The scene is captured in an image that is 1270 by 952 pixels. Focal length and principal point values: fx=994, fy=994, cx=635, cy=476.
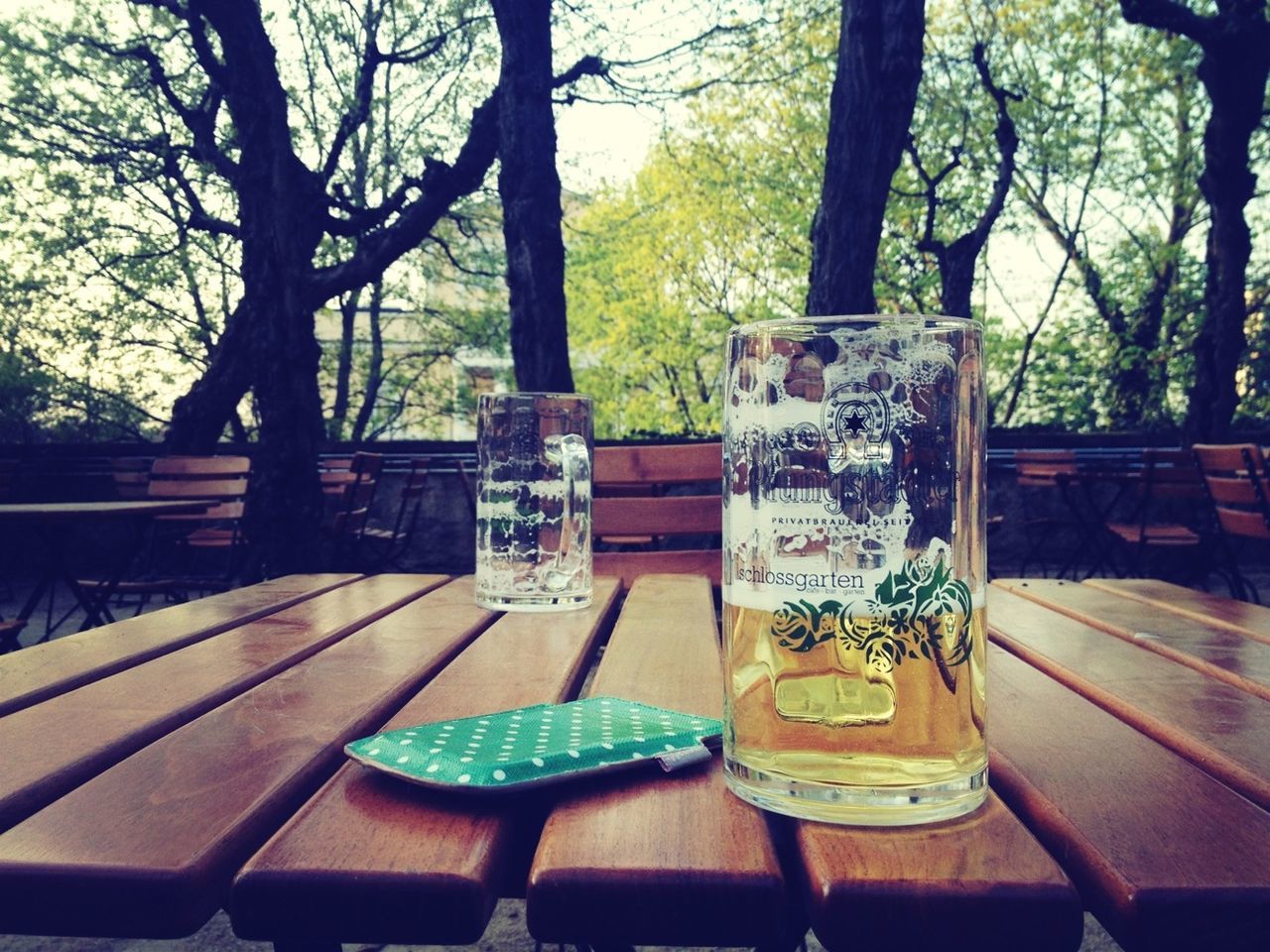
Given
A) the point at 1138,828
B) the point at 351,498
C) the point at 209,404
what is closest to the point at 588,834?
the point at 1138,828

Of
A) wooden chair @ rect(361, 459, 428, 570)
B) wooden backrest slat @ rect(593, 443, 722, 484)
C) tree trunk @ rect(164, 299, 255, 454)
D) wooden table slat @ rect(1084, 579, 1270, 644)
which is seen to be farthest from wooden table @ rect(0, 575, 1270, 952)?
tree trunk @ rect(164, 299, 255, 454)

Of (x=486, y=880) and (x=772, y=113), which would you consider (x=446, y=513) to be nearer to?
(x=486, y=880)

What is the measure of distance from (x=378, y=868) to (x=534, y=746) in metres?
0.16

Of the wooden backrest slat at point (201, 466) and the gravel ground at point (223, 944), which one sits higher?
the wooden backrest slat at point (201, 466)

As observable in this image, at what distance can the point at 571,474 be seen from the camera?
1.32 metres

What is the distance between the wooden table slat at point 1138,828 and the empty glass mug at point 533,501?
69 centimetres

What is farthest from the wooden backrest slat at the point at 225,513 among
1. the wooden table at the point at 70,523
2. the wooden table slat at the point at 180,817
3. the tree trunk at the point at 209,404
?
the wooden table slat at the point at 180,817

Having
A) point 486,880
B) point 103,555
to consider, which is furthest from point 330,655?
point 103,555

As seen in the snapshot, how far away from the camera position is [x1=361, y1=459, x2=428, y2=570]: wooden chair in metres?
6.89

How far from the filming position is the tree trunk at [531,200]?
4.96 meters

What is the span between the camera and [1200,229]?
50.1 feet

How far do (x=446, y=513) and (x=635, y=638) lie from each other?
7519 millimetres

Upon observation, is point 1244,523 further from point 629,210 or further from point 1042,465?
point 629,210

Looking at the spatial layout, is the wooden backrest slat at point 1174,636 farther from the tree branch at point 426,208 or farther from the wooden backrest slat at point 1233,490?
the tree branch at point 426,208
